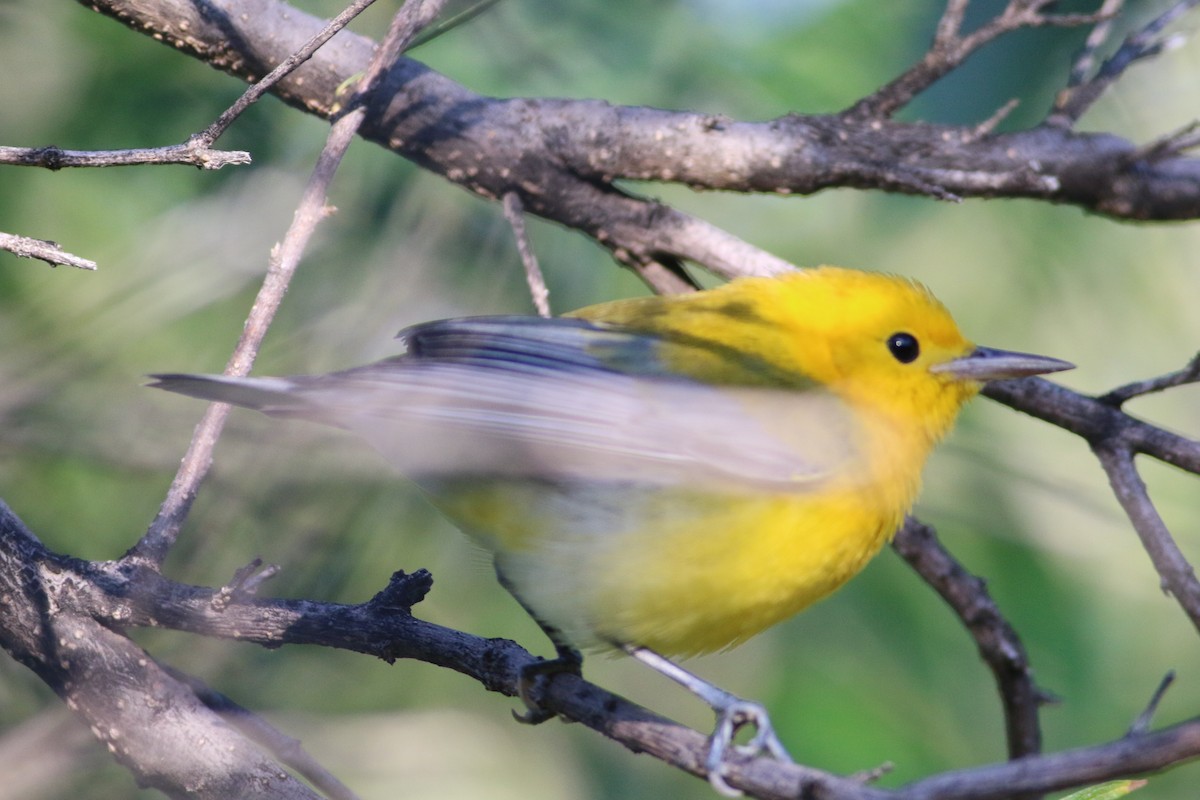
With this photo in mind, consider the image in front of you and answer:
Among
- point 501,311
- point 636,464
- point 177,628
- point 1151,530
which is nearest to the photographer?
point 177,628

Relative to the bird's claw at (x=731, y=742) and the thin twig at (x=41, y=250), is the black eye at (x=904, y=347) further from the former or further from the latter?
the thin twig at (x=41, y=250)

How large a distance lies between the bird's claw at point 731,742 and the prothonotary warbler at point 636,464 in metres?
0.01

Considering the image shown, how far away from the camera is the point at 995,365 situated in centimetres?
295

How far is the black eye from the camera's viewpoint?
3043 mm

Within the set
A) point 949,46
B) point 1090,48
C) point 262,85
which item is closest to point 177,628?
point 262,85

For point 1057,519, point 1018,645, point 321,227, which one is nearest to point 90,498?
point 321,227

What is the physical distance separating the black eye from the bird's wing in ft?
0.98

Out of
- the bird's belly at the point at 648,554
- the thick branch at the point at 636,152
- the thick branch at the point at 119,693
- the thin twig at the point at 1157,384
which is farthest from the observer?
the thick branch at the point at 636,152

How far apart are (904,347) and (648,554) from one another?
3.36 ft

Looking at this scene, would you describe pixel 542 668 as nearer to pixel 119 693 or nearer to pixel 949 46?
pixel 119 693

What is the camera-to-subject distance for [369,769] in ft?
12.3

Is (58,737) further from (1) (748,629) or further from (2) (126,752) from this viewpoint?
(1) (748,629)

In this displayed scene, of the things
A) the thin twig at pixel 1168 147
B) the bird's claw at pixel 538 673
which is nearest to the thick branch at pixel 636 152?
the thin twig at pixel 1168 147

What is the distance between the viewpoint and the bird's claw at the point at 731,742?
1.81 metres
